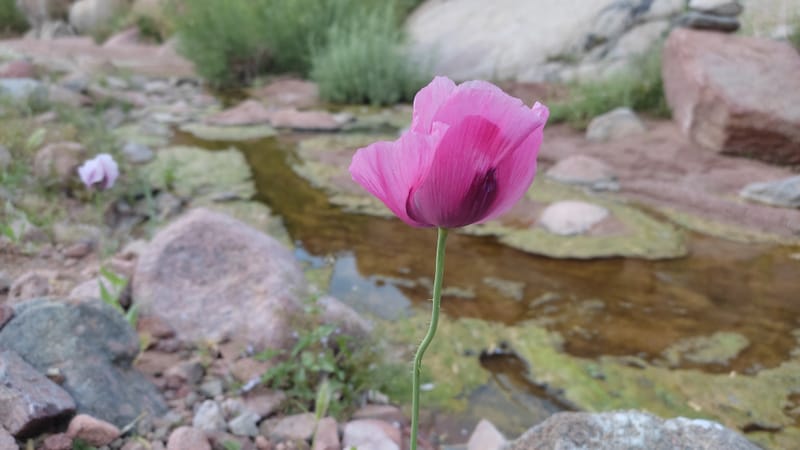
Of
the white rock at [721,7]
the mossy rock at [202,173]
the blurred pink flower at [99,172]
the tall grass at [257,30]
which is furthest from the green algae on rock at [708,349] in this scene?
the tall grass at [257,30]

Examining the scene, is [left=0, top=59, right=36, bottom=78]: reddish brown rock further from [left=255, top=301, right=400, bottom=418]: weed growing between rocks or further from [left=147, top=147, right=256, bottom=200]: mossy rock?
[left=255, top=301, right=400, bottom=418]: weed growing between rocks

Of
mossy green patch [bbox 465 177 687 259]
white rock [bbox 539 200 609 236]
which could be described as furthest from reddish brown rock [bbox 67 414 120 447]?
white rock [bbox 539 200 609 236]

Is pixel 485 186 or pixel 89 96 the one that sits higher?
pixel 485 186

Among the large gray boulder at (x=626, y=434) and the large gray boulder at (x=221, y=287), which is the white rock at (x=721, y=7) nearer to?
the large gray boulder at (x=221, y=287)

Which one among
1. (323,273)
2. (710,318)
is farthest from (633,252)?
(323,273)

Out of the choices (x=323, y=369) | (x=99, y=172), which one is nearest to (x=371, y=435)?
(x=323, y=369)

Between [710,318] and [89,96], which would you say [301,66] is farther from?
[710,318]
